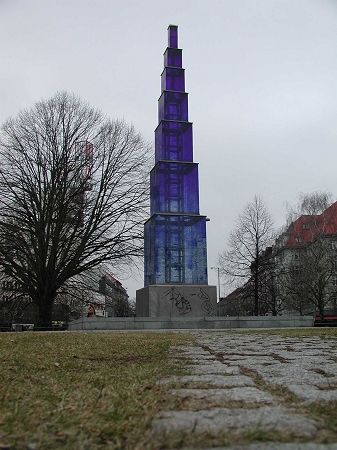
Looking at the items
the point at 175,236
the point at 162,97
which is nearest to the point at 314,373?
the point at 175,236

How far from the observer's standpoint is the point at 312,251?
3803 cm

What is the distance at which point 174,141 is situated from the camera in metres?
25.5

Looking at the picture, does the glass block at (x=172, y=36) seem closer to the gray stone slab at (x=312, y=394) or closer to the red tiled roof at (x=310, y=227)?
the red tiled roof at (x=310, y=227)

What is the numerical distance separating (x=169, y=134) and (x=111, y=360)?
21.4m

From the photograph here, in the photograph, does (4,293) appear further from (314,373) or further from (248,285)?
(314,373)

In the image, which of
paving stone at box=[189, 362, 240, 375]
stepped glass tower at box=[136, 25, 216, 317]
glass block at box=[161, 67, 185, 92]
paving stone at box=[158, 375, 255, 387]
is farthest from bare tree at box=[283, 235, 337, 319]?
paving stone at box=[158, 375, 255, 387]

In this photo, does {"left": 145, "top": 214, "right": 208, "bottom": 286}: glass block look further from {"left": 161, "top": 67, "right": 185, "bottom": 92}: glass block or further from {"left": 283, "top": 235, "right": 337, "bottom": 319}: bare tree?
{"left": 283, "top": 235, "right": 337, "bottom": 319}: bare tree

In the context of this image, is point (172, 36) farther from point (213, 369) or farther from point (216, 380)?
point (216, 380)

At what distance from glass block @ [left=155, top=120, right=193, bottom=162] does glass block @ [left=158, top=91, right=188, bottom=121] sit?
0.60 meters

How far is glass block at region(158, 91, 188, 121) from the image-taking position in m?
26.1

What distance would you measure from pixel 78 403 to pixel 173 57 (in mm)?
26859

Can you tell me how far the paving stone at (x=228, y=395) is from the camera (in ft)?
8.75

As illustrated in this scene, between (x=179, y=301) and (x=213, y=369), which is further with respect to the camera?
(x=179, y=301)

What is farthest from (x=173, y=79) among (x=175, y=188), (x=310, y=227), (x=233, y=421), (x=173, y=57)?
(x=233, y=421)
